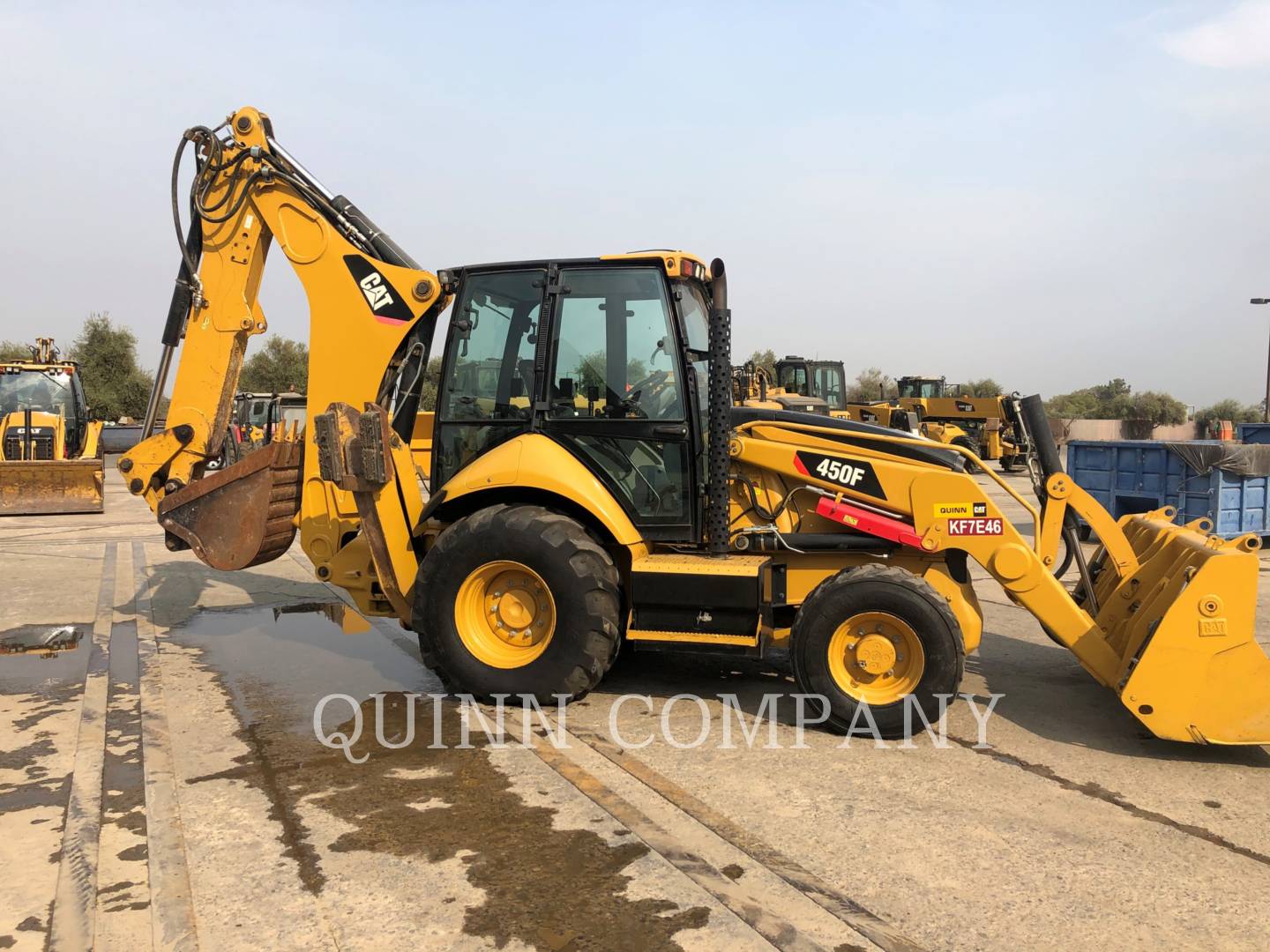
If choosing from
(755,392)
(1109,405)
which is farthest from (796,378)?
(1109,405)

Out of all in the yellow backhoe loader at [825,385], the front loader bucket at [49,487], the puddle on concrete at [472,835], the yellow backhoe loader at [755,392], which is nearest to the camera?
the puddle on concrete at [472,835]

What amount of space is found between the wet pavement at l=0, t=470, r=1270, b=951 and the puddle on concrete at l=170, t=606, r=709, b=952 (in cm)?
2

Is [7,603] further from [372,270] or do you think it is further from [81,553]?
[372,270]

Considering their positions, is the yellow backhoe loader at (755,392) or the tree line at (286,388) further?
the tree line at (286,388)

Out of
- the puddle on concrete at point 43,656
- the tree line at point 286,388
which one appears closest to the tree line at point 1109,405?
the tree line at point 286,388

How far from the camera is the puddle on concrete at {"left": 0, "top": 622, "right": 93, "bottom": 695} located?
6.35 meters

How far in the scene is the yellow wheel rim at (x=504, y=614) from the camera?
574 cm

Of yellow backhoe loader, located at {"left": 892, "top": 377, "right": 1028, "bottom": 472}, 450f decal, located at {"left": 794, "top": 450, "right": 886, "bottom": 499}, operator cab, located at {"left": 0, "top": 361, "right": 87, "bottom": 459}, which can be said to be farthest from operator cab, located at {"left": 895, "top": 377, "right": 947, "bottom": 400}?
450f decal, located at {"left": 794, "top": 450, "right": 886, "bottom": 499}

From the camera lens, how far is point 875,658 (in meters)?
5.27

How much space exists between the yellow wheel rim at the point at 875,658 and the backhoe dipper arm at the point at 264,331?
2691mm

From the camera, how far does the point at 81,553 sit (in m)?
12.0

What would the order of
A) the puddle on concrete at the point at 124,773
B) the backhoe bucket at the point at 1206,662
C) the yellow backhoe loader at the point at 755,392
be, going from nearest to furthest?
the puddle on concrete at the point at 124,773 → the backhoe bucket at the point at 1206,662 → the yellow backhoe loader at the point at 755,392

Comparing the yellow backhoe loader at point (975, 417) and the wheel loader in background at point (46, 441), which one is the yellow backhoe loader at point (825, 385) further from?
the wheel loader in background at point (46, 441)

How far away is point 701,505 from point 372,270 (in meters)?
2.65
